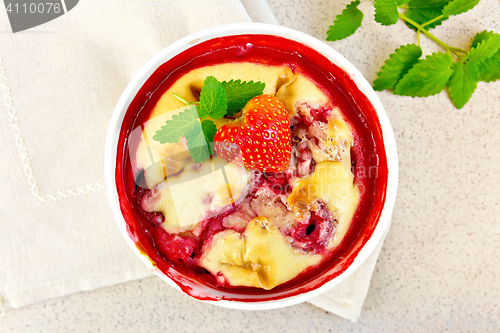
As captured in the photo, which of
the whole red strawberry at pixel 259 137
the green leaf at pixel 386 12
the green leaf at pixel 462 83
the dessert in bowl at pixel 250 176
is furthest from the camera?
the green leaf at pixel 462 83

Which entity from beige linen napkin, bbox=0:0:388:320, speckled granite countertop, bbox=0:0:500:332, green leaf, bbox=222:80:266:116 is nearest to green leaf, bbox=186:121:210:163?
green leaf, bbox=222:80:266:116

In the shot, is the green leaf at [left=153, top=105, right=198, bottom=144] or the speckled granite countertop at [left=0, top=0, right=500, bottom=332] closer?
the green leaf at [left=153, top=105, right=198, bottom=144]

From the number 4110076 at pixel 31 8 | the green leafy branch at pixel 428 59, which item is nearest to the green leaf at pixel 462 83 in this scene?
the green leafy branch at pixel 428 59

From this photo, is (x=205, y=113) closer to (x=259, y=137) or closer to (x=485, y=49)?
(x=259, y=137)

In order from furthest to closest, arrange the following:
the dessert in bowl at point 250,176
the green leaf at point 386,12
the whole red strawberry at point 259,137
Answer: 1. the green leaf at point 386,12
2. the dessert in bowl at point 250,176
3. the whole red strawberry at point 259,137

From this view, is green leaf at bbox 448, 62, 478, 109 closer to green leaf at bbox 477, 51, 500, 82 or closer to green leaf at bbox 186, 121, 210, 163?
green leaf at bbox 477, 51, 500, 82

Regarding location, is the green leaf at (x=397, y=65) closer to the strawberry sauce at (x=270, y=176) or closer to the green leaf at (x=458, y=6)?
the green leaf at (x=458, y=6)
